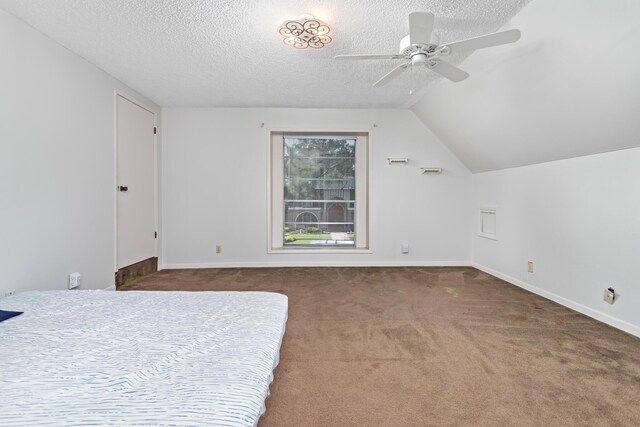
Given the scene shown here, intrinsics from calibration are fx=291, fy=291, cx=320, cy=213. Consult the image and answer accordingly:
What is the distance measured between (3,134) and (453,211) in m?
4.92

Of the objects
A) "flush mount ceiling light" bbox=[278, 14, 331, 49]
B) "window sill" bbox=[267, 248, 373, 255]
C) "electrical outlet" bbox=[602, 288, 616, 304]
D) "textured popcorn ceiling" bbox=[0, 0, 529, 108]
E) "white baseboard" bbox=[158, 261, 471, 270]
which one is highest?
"textured popcorn ceiling" bbox=[0, 0, 529, 108]

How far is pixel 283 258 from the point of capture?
174 inches

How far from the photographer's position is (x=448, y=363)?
182cm

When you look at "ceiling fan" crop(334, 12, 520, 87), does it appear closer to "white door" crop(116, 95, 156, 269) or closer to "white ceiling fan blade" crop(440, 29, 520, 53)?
"white ceiling fan blade" crop(440, 29, 520, 53)

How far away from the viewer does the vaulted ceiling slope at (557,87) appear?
1761 mm

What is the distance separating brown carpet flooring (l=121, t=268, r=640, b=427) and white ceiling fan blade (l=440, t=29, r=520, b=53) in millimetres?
1983

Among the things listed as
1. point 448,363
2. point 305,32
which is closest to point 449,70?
point 305,32

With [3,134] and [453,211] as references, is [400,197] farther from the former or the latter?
[3,134]

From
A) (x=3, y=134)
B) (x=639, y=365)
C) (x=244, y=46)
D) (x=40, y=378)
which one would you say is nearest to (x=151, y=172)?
(x=3, y=134)

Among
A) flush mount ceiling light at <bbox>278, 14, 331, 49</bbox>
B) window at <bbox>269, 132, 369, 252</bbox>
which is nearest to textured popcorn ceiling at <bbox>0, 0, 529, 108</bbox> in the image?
flush mount ceiling light at <bbox>278, 14, 331, 49</bbox>

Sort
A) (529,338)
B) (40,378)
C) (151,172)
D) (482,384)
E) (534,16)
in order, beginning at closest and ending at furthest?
(40,378) < (482,384) < (534,16) < (529,338) < (151,172)

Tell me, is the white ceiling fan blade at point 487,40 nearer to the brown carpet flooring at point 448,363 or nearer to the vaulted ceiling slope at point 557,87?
the vaulted ceiling slope at point 557,87

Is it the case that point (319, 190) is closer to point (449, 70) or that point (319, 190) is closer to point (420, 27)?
point (449, 70)

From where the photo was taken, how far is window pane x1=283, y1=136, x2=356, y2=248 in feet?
15.2
